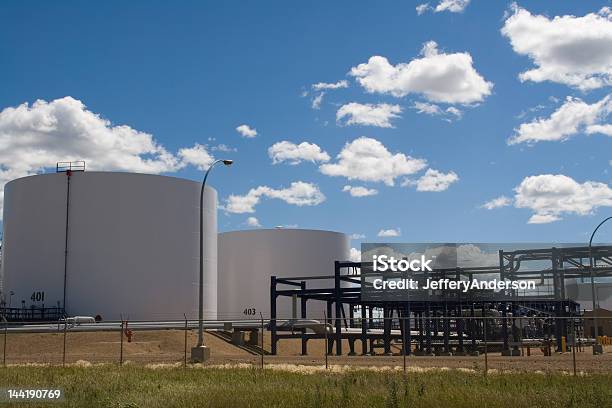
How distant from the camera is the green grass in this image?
64.3 ft

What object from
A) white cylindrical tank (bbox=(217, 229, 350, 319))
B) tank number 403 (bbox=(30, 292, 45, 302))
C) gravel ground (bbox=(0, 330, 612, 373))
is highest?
white cylindrical tank (bbox=(217, 229, 350, 319))

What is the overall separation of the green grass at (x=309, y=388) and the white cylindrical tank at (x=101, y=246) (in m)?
29.6

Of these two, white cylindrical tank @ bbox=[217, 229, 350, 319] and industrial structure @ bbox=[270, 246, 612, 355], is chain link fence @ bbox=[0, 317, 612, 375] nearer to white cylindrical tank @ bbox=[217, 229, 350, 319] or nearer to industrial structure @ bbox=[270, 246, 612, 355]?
industrial structure @ bbox=[270, 246, 612, 355]

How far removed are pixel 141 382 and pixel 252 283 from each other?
5947cm

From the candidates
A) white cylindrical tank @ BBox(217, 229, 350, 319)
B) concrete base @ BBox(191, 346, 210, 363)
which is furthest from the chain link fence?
white cylindrical tank @ BBox(217, 229, 350, 319)

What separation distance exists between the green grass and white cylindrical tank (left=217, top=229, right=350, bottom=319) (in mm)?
53132

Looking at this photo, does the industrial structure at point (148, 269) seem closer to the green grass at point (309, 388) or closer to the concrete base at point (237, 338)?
the concrete base at point (237, 338)

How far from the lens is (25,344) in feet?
161

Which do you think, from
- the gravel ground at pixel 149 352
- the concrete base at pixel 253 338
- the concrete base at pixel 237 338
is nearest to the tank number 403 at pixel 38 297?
the gravel ground at pixel 149 352

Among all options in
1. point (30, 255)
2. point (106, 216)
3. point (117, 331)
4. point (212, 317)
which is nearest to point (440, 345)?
point (212, 317)

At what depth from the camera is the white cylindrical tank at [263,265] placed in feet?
275

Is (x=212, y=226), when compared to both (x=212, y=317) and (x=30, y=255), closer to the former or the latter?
(x=212, y=317)

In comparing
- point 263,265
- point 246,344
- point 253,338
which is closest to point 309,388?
point 246,344

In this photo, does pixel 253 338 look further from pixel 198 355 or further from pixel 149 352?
pixel 198 355
